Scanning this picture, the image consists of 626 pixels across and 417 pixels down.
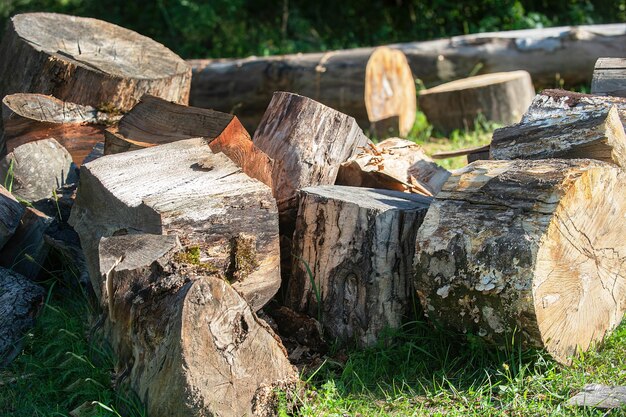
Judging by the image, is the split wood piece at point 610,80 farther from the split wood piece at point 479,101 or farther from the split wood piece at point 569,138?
the split wood piece at point 479,101

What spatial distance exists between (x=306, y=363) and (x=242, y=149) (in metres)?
1.13

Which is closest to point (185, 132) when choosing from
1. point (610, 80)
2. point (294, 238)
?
point (294, 238)

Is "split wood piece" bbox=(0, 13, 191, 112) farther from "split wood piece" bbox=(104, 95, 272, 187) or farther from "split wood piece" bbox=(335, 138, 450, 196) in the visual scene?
"split wood piece" bbox=(335, 138, 450, 196)

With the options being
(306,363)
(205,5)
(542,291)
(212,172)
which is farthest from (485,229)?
(205,5)

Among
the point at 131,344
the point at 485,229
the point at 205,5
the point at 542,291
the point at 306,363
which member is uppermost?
the point at 205,5

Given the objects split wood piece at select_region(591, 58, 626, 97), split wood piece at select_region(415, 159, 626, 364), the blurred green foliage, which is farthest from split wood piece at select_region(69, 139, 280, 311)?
the blurred green foliage

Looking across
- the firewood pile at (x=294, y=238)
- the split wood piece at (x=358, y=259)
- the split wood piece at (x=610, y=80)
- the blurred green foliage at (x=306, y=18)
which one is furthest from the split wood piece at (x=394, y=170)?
the blurred green foliage at (x=306, y=18)

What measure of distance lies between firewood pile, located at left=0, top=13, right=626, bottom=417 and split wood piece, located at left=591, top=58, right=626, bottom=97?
524 mm

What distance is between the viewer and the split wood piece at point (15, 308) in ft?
13.2

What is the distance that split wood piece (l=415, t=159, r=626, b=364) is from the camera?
10.8 feet

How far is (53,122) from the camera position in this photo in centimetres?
507

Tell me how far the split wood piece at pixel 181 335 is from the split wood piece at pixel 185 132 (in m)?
0.82

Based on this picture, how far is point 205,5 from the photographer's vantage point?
11109 millimetres

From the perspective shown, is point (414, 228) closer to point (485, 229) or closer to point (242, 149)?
point (485, 229)
